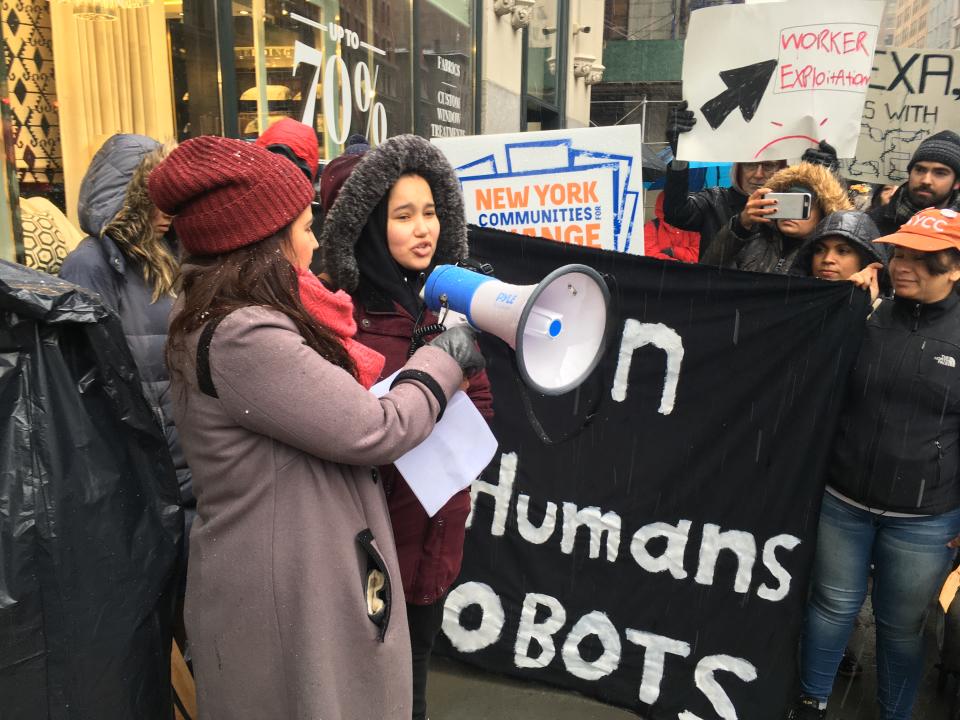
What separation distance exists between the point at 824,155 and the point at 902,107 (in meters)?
1.81

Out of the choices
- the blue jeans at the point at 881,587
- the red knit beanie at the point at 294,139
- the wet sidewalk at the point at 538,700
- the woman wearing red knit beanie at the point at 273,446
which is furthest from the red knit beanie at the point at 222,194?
the red knit beanie at the point at 294,139

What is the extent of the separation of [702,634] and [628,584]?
30 centimetres

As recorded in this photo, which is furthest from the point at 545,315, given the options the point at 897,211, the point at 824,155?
the point at 897,211

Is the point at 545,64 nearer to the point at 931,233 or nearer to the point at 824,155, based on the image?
the point at 824,155

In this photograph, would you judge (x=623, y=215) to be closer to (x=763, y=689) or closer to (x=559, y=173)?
(x=559, y=173)

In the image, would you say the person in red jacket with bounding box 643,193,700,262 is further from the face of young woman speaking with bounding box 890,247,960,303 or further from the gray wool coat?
the gray wool coat

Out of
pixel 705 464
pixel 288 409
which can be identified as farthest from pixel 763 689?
pixel 288 409

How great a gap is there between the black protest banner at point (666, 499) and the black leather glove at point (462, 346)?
89cm

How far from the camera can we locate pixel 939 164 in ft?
11.8

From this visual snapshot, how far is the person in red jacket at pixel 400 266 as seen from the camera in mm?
1950

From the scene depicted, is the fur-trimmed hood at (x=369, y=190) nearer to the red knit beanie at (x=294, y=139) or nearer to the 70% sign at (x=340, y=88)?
the red knit beanie at (x=294, y=139)

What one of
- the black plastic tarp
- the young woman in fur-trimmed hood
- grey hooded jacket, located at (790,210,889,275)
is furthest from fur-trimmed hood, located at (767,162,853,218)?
the black plastic tarp

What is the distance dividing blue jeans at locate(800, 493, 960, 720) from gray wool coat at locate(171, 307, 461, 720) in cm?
167

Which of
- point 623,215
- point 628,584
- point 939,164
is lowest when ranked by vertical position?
point 628,584
